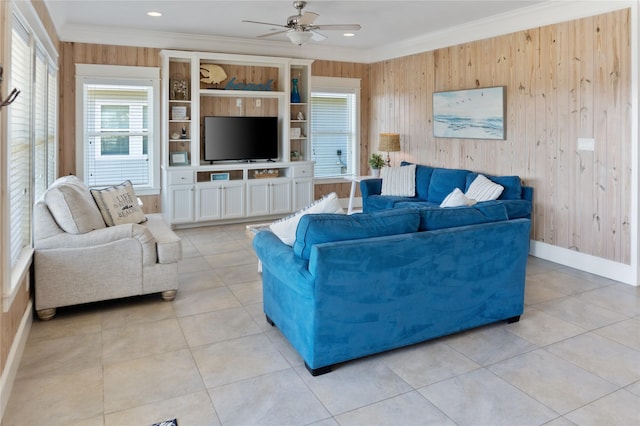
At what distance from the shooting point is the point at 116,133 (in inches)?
253

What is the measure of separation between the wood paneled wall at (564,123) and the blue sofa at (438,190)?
296 millimetres

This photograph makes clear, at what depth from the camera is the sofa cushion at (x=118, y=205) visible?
420 cm

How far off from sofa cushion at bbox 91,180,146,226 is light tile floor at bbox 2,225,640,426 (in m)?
0.83

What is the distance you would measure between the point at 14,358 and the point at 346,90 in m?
6.41

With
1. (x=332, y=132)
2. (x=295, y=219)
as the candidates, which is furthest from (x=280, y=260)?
(x=332, y=132)

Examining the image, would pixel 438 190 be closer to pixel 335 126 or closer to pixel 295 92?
pixel 335 126

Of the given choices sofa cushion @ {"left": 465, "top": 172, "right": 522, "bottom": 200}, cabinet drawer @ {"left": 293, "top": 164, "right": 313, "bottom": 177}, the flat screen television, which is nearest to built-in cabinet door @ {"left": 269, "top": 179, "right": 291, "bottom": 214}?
cabinet drawer @ {"left": 293, "top": 164, "right": 313, "bottom": 177}

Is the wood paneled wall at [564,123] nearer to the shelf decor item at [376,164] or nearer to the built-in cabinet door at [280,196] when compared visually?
the shelf decor item at [376,164]

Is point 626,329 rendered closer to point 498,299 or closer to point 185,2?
point 498,299

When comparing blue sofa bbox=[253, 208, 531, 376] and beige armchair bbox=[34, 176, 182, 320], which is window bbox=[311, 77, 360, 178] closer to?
beige armchair bbox=[34, 176, 182, 320]

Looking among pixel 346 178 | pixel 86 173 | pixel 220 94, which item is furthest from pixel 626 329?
pixel 86 173

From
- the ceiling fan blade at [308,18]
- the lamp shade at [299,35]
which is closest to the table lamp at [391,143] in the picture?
the lamp shade at [299,35]

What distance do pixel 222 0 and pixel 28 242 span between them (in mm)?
2961

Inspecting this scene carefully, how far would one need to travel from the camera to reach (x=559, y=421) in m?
2.21
